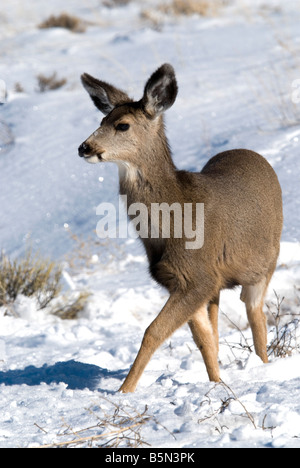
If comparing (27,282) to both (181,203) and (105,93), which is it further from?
(181,203)

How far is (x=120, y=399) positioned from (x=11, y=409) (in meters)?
0.64

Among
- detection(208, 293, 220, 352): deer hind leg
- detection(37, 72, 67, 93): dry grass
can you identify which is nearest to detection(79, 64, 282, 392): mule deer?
detection(208, 293, 220, 352): deer hind leg

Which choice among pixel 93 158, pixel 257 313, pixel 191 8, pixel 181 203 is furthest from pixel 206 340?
pixel 191 8

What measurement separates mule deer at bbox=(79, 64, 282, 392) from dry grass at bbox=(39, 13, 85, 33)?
11989mm

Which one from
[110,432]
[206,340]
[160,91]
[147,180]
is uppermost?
[160,91]

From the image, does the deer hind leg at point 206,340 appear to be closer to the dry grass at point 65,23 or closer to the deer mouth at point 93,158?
the deer mouth at point 93,158

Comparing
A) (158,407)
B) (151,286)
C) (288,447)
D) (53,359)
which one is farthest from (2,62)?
(288,447)

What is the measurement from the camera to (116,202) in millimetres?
9352

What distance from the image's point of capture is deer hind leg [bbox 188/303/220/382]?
497 centimetres

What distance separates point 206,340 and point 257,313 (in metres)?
0.60

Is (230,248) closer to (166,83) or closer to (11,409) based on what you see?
(166,83)

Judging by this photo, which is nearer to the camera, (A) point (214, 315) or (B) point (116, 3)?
(A) point (214, 315)

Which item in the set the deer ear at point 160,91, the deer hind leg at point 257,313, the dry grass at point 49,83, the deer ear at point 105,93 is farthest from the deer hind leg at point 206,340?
the dry grass at point 49,83

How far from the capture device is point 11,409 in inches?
170
